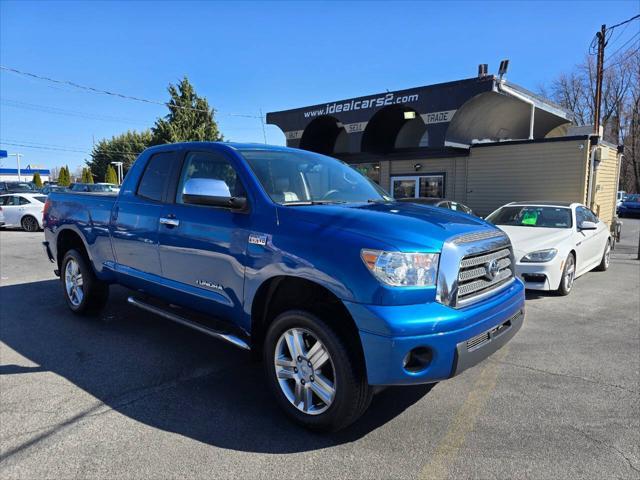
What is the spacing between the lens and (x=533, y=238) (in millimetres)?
7277

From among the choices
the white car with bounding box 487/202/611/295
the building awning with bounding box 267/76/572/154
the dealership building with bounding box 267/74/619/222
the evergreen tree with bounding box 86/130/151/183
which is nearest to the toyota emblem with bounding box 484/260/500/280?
the white car with bounding box 487/202/611/295

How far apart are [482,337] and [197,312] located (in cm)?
235

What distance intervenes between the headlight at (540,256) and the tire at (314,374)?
4.85m

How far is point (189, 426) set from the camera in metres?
3.15

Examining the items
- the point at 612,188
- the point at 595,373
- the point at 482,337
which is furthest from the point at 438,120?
the point at 482,337

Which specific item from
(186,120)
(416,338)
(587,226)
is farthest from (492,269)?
(186,120)

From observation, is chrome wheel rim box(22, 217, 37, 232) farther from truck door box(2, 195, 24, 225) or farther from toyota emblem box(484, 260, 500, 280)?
toyota emblem box(484, 260, 500, 280)

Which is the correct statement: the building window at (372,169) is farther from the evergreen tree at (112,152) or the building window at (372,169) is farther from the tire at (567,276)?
the evergreen tree at (112,152)

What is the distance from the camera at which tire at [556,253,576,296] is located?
700 cm

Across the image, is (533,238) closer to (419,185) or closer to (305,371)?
(305,371)

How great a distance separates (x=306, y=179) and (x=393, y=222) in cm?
124

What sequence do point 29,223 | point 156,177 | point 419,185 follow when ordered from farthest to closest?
point 29,223 → point 419,185 → point 156,177

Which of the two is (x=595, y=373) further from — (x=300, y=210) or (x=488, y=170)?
(x=488, y=170)

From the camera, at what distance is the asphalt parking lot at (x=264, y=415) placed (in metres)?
2.71
